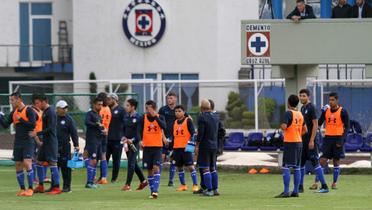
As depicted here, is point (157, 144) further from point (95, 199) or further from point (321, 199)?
point (321, 199)

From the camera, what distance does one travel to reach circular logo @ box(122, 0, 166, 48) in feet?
188

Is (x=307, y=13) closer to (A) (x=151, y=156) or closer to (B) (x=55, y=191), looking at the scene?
(A) (x=151, y=156)

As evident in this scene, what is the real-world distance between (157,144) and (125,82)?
14414 millimetres

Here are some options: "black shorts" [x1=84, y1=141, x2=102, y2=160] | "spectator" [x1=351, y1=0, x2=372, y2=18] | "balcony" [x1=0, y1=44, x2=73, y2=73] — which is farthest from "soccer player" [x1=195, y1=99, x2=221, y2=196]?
"balcony" [x1=0, y1=44, x2=73, y2=73]

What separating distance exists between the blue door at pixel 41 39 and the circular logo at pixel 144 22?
471cm

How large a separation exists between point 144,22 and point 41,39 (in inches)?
224

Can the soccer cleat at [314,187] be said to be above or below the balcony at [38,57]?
below

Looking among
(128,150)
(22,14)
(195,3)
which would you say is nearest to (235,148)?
(128,150)

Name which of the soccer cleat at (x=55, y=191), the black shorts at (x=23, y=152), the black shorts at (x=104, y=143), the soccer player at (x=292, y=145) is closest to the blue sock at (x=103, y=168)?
the black shorts at (x=104, y=143)

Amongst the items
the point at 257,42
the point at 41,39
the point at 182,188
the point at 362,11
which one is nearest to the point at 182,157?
the point at 182,188

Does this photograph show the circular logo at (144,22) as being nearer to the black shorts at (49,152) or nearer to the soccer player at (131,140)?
the soccer player at (131,140)

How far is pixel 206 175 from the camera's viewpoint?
970 inches

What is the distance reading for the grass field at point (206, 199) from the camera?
2197 cm

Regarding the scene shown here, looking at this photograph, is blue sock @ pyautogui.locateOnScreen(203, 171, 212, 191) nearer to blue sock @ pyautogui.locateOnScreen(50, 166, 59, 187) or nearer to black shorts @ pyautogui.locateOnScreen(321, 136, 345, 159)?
blue sock @ pyautogui.locateOnScreen(50, 166, 59, 187)
